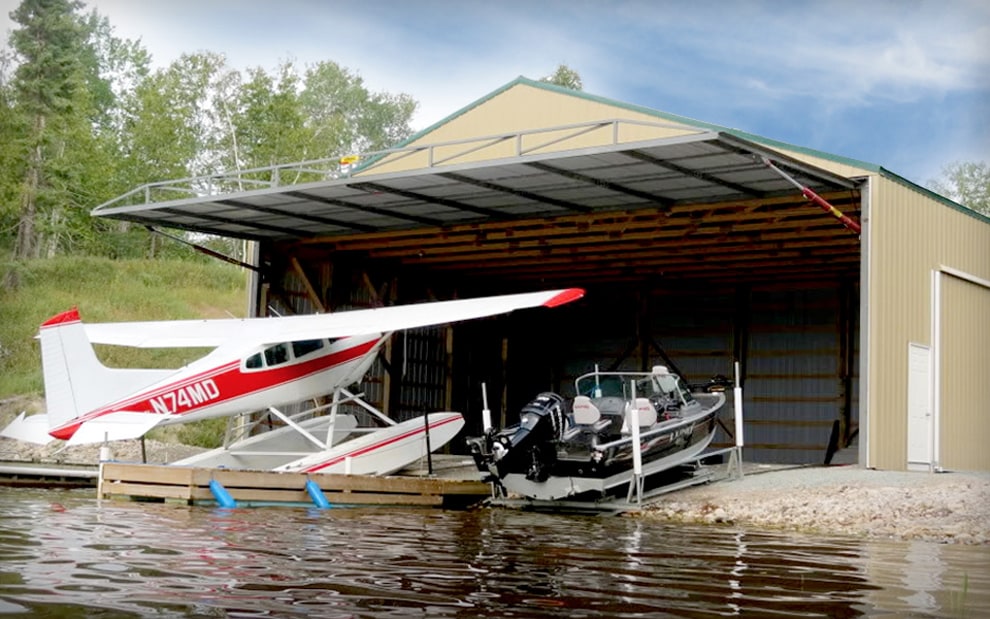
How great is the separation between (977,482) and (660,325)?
42.1 feet

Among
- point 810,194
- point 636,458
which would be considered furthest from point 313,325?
point 810,194

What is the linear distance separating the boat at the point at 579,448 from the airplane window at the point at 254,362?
3.16 m

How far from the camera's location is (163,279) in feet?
133

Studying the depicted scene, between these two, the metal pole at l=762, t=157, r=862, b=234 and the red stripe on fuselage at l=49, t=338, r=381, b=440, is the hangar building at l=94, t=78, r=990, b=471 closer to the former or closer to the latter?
the metal pole at l=762, t=157, r=862, b=234

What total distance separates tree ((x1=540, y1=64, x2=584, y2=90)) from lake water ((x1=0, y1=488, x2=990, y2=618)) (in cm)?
4602

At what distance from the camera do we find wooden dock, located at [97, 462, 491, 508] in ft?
40.9

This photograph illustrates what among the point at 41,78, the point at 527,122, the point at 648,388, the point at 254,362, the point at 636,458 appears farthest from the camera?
the point at 41,78

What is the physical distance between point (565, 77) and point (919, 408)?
40.9 m

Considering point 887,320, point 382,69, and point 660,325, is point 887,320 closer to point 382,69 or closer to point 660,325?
point 660,325

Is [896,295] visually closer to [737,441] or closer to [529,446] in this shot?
[737,441]

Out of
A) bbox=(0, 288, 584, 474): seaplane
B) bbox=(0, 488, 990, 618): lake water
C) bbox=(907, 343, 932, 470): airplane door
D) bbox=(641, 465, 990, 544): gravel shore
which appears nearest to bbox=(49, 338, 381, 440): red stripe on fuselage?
bbox=(0, 288, 584, 474): seaplane

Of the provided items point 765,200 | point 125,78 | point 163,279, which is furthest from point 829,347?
point 125,78

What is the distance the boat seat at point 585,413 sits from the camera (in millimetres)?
13828

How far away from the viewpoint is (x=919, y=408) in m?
17.0
